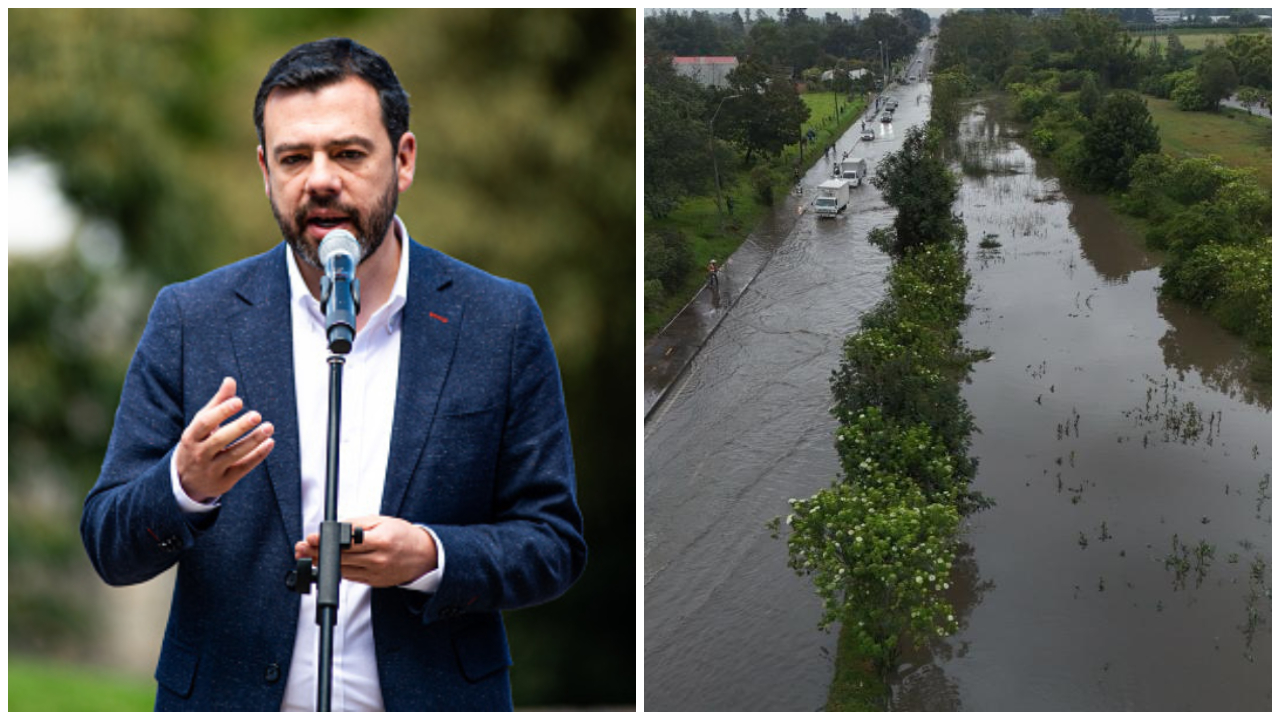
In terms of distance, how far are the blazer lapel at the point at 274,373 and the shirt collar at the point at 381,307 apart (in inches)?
0.6

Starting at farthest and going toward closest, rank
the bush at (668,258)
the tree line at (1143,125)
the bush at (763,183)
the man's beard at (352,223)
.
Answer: the bush at (763,183) < the bush at (668,258) < the tree line at (1143,125) < the man's beard at (352,223)

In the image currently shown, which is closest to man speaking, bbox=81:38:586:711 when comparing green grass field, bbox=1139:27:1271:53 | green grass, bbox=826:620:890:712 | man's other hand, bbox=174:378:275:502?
man's other hand, bbox=174:378:275:502

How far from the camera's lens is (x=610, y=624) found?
338 centimetres

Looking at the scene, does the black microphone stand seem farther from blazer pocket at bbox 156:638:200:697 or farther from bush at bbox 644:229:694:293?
bush at bbox 644:229:694:293

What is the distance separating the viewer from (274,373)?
2010mm

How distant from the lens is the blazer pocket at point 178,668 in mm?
2006

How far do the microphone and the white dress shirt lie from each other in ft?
1.37

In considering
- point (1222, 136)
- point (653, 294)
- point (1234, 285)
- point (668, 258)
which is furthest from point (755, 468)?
point (1222, 136)

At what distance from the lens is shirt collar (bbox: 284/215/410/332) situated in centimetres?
200

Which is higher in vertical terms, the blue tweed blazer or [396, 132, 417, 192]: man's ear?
[396, 132, 417, 192]: man's ear

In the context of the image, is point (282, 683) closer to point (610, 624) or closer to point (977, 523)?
point (610, 624)

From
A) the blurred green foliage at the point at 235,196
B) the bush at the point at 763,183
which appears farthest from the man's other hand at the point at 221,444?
the bush at the point at 763,183

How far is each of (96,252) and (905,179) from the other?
159 inches

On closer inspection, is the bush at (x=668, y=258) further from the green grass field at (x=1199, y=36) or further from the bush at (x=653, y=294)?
the green grass field at (x=1199, y=36)
